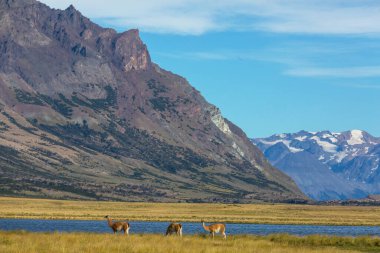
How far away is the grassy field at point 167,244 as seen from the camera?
50.2 meters

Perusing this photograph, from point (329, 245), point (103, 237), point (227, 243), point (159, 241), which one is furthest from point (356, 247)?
point (103, 237)

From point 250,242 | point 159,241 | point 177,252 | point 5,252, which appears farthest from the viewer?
point 250,242

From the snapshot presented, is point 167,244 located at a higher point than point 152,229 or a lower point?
higher

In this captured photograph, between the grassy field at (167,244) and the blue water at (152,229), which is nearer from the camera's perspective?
the grassy field at (167,244)

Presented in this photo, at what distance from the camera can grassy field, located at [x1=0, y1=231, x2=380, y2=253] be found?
50188 mm

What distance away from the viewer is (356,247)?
63.9 meters

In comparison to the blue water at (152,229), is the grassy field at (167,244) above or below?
above

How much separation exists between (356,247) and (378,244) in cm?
319

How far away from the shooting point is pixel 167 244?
54688 millimetres

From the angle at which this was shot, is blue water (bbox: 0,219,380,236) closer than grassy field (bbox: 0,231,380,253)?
No

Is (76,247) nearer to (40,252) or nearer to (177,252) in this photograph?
(40,252)

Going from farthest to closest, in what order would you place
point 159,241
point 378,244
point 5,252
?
point 378,244, point 159,241, point 5,252

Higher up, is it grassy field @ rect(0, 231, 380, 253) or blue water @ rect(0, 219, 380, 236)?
grassy field @ rect(0, 231, 380, 253)

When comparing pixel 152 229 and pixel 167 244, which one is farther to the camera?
pixel 152 229
